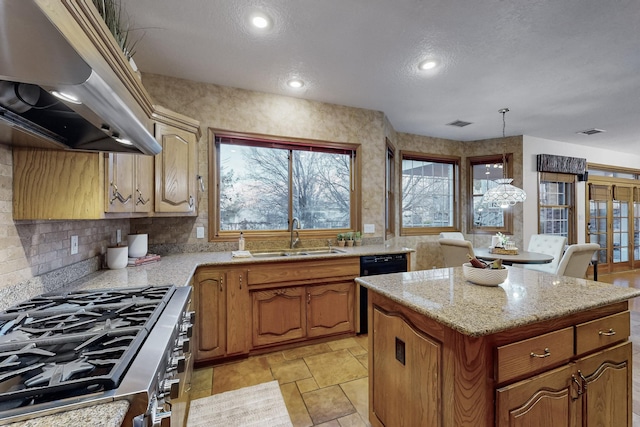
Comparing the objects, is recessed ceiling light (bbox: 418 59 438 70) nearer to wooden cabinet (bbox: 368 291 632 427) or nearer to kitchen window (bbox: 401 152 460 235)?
kitchen window (bbox: 401 152 460 235)

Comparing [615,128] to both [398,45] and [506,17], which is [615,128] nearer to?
[506,17]

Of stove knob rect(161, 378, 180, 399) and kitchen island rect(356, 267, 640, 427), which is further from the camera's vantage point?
kitchen island rect(356, 267, 640, 427)

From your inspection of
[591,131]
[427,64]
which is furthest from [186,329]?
[591,131]

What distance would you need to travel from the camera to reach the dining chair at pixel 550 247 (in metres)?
3.69

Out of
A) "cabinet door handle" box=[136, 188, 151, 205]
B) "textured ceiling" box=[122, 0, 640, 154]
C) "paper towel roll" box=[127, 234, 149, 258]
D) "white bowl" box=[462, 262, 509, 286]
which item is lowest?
"white bowl" box=[462, 262, 509, 286]

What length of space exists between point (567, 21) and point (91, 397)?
127 inches

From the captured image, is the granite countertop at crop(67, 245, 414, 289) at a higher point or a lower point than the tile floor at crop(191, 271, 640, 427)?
higher

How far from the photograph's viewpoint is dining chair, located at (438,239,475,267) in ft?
10.7

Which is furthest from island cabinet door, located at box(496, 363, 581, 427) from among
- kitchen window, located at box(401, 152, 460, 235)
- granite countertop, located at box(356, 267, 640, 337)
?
kitchen window, located at box(401, 152, 460, 235)

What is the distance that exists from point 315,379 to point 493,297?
60.0 inches

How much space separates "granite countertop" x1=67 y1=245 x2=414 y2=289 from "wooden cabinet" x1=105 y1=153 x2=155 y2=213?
44 centimetres

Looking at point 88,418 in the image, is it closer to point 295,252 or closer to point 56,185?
point 56,185

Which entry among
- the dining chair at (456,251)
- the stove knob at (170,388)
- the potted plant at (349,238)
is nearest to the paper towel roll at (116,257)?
the stove knob at (170,388)

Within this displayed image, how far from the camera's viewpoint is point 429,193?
487 centimetres
